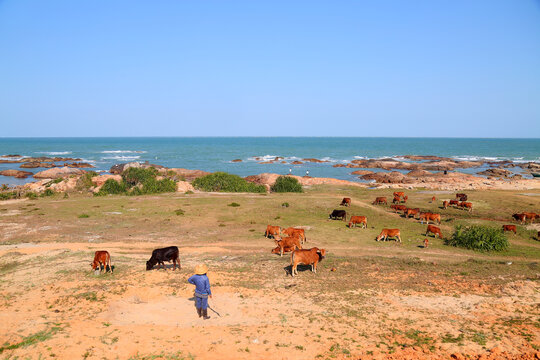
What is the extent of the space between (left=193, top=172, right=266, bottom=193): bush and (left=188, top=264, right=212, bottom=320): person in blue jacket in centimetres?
3889

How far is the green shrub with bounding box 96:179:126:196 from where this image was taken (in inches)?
2014

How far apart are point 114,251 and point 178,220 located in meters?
10.0

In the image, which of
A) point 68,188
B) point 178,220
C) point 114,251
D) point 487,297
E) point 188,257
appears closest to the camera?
point 487,297

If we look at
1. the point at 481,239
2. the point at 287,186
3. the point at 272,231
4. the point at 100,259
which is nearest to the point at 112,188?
the point at 287,186

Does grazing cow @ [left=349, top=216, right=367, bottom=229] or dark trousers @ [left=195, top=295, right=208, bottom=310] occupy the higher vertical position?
dark trousers @ [left=195, top=295, right=208, bottom=310]

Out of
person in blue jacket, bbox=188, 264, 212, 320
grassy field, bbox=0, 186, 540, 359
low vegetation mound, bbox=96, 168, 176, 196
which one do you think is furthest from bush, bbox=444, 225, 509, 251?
low vegetation mound, bbox=96, 168, 176, 196

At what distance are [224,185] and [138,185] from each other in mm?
12745

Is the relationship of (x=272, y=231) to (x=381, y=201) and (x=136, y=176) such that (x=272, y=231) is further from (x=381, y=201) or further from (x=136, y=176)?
(x=136, y=176)

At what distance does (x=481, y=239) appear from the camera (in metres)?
25.8

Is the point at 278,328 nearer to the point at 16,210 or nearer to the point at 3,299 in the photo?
the point at 3,299

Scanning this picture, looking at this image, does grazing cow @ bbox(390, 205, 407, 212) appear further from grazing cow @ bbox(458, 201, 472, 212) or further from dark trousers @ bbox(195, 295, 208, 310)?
dark trousers @ bbox(195, 295, 208, 310)

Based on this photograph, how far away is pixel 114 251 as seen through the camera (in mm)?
23344

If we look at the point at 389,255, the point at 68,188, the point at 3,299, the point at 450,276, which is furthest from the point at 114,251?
the point at 68,188

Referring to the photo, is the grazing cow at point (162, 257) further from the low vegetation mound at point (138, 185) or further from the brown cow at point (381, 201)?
the low vegetation mound at point (138, 185)
